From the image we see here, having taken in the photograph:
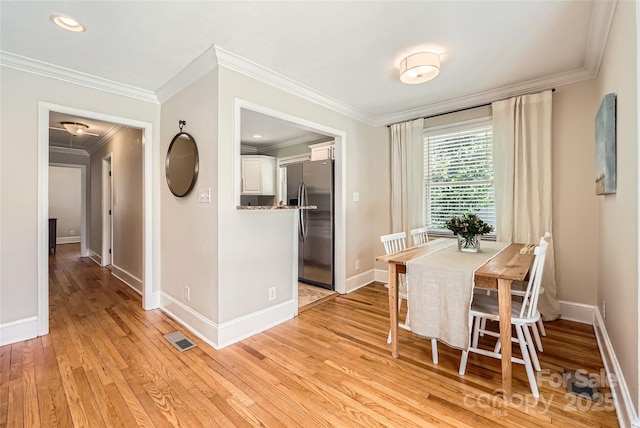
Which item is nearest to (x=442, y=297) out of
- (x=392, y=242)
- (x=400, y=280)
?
(x=400, y=280)

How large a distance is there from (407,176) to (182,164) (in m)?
2.77

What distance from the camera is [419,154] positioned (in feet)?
12.3

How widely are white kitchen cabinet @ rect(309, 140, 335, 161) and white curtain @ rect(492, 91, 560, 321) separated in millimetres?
2056

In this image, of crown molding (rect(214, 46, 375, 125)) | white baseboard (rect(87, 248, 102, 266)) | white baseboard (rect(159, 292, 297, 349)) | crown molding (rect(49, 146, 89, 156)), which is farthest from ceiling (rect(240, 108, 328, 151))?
crown molding (rect(49, 146, 89, 156))

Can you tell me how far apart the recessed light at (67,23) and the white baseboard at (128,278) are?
9.59 feet

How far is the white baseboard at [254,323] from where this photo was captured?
238 centimetres

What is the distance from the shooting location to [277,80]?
9.09ft

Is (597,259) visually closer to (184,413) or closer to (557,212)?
(557,212)

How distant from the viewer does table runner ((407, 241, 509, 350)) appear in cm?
182

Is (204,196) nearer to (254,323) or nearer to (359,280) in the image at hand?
(254,323)

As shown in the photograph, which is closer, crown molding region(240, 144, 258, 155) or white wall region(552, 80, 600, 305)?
white wall region(552, 80, 600, 305)

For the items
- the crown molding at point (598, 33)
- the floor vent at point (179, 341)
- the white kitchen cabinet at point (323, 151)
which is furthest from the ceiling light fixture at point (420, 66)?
the floor vent at point (179, 341)

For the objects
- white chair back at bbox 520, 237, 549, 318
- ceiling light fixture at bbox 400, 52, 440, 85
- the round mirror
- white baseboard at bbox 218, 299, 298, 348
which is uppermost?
ceiling light fixture at bbox 400, 52, 440, 85

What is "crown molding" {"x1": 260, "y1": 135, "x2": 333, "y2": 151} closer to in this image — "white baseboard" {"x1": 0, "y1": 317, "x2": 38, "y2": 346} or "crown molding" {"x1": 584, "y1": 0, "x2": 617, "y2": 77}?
"crown molding" {"x1": 584, "y1": 0, "x2": 617, "y2": 77}
